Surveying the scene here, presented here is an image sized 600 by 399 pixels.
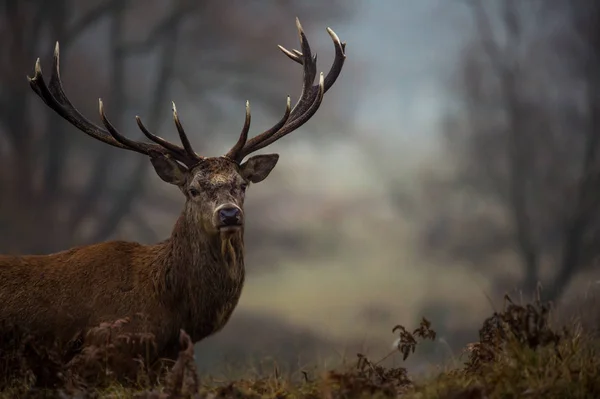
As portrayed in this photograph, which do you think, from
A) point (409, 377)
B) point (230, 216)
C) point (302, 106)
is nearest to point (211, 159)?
point (230, 216)

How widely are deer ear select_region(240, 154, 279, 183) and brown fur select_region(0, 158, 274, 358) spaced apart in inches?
8.7

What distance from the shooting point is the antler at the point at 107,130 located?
5.75 m

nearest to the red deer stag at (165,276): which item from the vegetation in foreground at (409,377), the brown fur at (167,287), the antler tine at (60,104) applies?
the brown fur at (167,287)

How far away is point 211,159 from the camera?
5.72m

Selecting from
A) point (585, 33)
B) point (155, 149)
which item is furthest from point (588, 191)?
point (155, 149)

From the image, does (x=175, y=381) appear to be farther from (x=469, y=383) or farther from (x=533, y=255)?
(x=533, y=255)

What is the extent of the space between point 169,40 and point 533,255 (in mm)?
7983

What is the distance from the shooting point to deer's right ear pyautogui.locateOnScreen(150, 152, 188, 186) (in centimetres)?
580

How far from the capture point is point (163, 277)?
5625mm

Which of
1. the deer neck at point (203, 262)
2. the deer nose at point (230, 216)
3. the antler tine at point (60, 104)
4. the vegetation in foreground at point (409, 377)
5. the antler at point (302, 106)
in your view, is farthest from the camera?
the antler tine at point (60, 104)

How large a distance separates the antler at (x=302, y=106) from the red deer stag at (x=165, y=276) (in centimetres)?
3

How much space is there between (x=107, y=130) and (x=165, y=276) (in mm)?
1397

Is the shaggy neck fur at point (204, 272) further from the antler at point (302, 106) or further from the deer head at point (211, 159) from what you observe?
the antler at point (302, 106)

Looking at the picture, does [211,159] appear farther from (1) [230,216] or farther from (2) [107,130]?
(2) [107,130]
